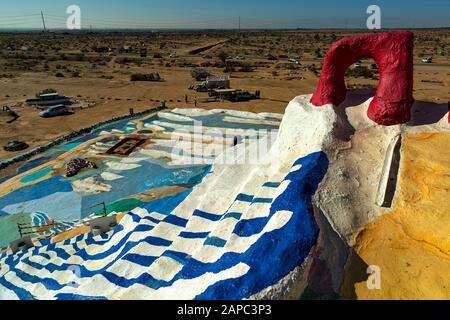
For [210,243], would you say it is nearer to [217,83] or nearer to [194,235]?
[194,235]

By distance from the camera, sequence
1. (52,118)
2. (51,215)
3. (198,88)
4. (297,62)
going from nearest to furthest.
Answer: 1. (51,215)
2. (52,118)
3. (198,88)
4. (297,62)

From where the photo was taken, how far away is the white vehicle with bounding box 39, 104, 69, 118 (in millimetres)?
37969

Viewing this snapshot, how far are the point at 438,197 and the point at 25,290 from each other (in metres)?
15.3

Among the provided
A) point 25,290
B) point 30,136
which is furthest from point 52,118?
point 25,290

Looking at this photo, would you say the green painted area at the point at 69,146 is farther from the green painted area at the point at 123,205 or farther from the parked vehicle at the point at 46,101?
the parked vehicle at the point at 46,101

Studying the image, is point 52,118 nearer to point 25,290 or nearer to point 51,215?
point 51,215

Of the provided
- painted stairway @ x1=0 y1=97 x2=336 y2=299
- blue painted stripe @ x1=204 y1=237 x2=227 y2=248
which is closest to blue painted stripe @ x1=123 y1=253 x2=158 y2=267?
painted stairway @ x1=0 y1=97 x2=336 y2=299

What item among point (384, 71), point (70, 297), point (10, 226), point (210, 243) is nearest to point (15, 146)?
point (10, 226)

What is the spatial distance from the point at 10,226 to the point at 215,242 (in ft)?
43.9

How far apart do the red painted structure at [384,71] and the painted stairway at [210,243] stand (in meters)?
1.53

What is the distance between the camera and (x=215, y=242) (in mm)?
11570

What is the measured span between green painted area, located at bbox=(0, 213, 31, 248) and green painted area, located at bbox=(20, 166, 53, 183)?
4437 mm

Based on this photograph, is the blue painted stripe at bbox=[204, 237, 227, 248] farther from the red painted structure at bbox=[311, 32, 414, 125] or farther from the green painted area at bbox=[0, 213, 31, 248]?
the green painted area at bbox=[0, 213, 31, 248]

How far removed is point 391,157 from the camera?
11430mm
